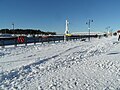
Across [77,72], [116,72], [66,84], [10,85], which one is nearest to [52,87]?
[66,84]

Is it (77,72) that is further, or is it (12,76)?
(77,72)

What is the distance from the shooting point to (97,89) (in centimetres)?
646

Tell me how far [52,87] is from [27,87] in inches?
34.6

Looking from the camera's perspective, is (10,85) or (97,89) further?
(10,85)

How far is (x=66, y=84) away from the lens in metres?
7.05

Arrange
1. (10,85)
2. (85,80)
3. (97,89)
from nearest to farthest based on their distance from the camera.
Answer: (97,89) < (10,85) < (85,80)

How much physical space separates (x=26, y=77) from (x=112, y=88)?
3565 mm

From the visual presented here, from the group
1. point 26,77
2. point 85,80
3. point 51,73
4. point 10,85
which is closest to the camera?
point 10,85

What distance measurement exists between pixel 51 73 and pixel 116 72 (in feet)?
9.94

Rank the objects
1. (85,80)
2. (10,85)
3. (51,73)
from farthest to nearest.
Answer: (51,73) < (85,80) < (10,85)

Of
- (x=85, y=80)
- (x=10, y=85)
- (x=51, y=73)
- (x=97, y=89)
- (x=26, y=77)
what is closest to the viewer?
(x=97, y=89)

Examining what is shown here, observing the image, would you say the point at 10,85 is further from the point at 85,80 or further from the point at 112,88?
the point at 112,88

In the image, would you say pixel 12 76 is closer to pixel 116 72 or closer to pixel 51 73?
pixel 51 73

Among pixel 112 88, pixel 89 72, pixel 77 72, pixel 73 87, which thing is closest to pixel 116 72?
pixel 89 72
